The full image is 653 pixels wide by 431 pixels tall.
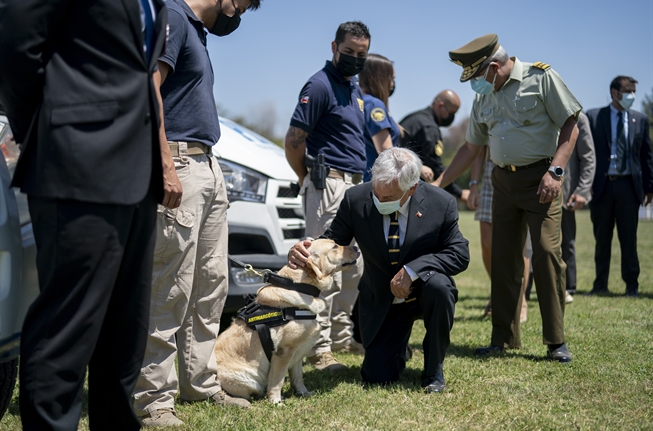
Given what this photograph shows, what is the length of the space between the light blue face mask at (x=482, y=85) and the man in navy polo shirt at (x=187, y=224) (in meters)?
1.98

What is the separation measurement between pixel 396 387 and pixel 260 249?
1.54 m

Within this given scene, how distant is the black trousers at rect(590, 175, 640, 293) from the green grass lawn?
8.96 feet

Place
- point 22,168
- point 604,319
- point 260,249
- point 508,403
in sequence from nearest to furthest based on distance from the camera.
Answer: point 22,168
point 508,403
point 260,249
point 604,319

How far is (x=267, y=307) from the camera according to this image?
3715mm

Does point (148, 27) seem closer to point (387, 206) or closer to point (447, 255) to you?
point (387, 206)

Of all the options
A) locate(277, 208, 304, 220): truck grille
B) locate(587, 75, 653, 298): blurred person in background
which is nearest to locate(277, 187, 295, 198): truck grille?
locate(277, 208, 304, 220): truck grille

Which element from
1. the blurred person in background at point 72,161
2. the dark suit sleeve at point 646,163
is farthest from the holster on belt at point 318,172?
the dark suit sleeve at point 646,163

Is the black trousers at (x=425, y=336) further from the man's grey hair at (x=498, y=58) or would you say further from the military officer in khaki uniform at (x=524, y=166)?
the man's grey hair at (x=498, y=58)

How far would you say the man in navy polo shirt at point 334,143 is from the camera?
15.0 feet

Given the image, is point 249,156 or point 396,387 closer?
point 396,387

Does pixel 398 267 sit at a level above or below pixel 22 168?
below

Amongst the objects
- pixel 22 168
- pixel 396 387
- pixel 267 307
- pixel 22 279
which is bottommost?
pixel 396 387

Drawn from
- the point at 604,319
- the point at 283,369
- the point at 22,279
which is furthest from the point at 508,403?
the point at 604,319

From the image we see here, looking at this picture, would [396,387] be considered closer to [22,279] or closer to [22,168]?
[22,279]
